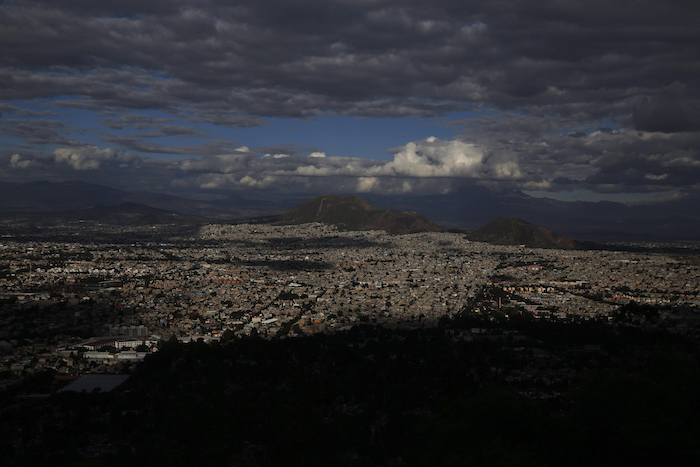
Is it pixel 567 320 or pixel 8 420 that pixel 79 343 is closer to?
pixel 8 420

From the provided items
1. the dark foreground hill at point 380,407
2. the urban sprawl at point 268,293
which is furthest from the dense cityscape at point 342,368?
the urban sprawl at point 268,293

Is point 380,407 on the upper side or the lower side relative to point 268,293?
upper

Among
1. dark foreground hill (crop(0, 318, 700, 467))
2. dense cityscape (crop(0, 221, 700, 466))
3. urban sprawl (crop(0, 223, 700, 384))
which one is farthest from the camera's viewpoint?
urban sprawl (crop(0, 223, 700, 384))

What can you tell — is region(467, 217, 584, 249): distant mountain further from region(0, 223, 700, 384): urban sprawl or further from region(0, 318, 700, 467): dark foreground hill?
region(0, 318, 700, 467): dark foreground hill

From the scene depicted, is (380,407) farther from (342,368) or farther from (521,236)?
(521,236)

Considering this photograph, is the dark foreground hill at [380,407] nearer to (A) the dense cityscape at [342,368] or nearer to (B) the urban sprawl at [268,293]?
(A) the dense cityscape at [342,368]

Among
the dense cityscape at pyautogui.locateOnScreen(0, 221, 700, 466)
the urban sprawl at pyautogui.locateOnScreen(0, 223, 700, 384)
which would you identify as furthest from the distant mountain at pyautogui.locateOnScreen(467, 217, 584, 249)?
the dense cityscape at pyautogui.locateOnScreen(0, 221, 700, 466)

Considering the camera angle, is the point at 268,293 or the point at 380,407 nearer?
the point at 380,407

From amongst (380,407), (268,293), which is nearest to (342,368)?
(380,407)
